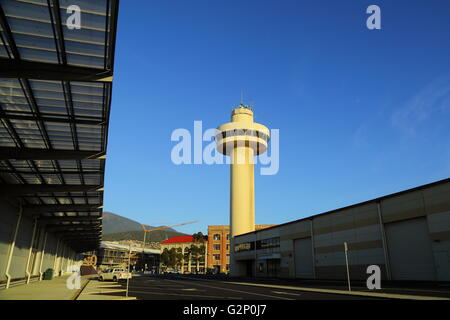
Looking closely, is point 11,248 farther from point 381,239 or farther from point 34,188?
point 381,239

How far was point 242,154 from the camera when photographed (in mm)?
76688

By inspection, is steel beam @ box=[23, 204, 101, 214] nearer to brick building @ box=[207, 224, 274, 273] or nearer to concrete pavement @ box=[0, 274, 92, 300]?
concrete pavement @ box=[0, 274, 92, 300]

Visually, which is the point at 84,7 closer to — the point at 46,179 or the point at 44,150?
the point at 44,150

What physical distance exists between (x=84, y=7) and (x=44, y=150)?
12.5m

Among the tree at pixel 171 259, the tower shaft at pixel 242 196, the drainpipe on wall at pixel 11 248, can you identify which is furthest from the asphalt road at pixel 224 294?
the tree at pixel 171 259

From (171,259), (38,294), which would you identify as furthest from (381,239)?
(171,259)

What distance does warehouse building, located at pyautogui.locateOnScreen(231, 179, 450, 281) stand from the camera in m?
28.2

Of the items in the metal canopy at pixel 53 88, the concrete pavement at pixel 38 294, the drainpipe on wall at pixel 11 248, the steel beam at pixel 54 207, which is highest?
the metal canopy at pixel 53 88

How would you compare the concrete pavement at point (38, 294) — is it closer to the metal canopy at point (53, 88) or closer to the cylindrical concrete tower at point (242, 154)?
the metal canopy at point (53, 88)

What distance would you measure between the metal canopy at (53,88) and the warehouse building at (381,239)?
26.7 m

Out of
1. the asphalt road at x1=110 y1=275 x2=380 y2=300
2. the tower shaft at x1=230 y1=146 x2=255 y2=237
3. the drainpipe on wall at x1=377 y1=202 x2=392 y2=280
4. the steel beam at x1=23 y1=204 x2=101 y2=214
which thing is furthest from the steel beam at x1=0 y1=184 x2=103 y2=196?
the tower shaft at x1=230 y1=146 x2=255 y2=237

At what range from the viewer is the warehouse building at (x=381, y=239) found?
28.2 m

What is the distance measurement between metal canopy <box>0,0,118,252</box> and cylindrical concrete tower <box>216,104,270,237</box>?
48897 mm

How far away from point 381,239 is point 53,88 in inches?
1246
